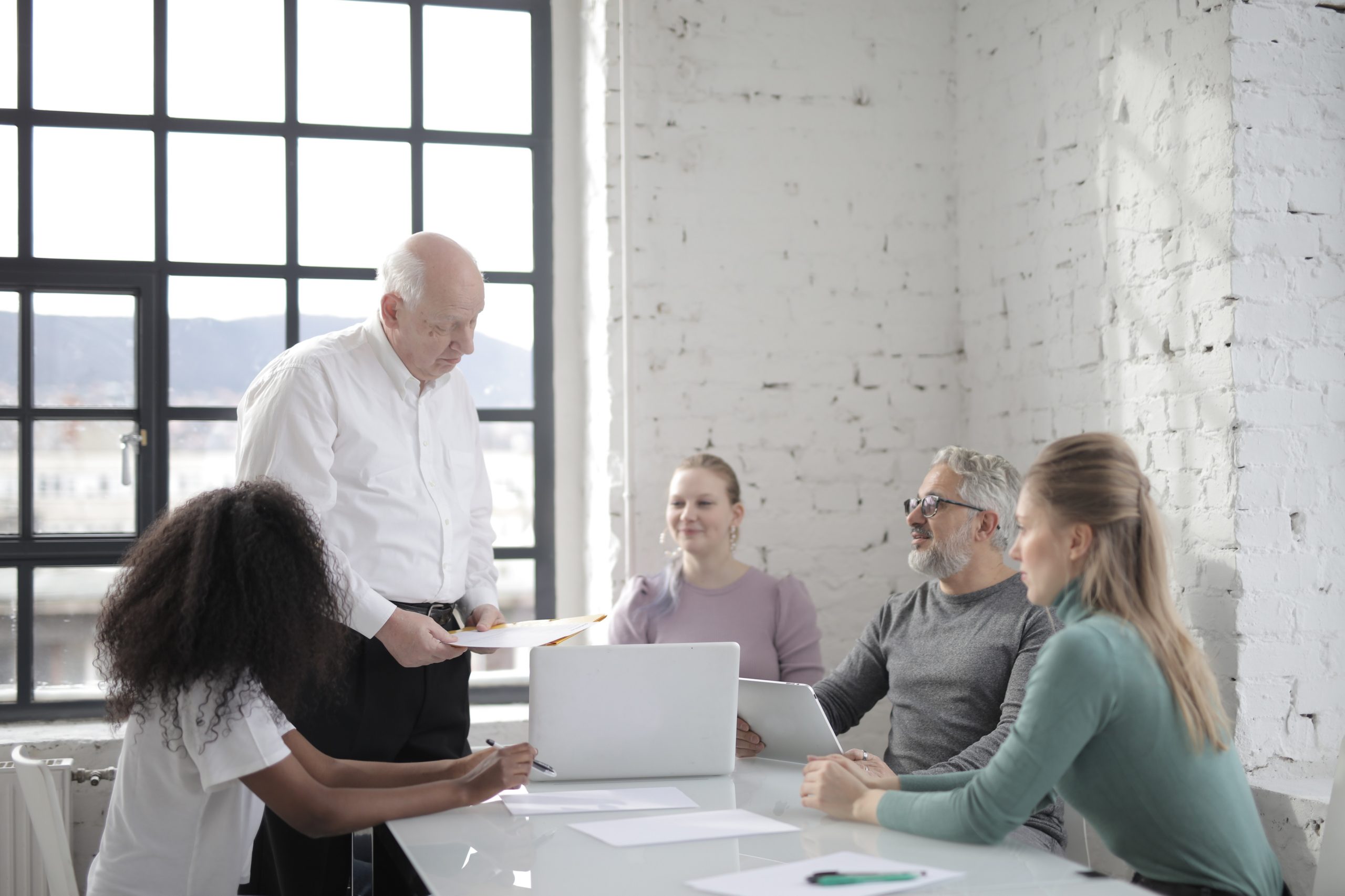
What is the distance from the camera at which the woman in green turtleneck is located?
1.56 meters

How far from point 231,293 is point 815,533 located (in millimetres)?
1956

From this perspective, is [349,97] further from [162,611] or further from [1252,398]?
[1252,398]

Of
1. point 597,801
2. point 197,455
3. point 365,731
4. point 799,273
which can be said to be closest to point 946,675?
point 597,801

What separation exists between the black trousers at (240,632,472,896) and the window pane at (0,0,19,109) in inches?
89.8

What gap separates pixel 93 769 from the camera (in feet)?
10.6

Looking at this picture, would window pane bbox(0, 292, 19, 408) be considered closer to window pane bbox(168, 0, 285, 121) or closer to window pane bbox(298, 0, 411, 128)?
window pane bbox(168, 0, 285, 121)

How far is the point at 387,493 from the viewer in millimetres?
Result: 2494

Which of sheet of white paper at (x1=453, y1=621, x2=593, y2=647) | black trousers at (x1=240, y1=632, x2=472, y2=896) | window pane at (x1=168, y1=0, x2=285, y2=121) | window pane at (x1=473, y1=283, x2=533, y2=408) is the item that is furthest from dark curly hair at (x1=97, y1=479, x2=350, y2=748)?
window pane at (x1=168, y1=0, x2=285, y2=121)

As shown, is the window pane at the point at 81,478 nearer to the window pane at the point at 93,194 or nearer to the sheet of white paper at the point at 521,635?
the window pane at the point at 93,194

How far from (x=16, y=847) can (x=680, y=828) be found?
2178 millimetres

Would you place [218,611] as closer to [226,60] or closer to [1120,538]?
[1120,538]

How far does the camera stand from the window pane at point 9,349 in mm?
Answer: 3475

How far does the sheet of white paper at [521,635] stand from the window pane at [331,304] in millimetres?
1803

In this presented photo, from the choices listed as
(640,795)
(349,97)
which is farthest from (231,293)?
(640,795)
